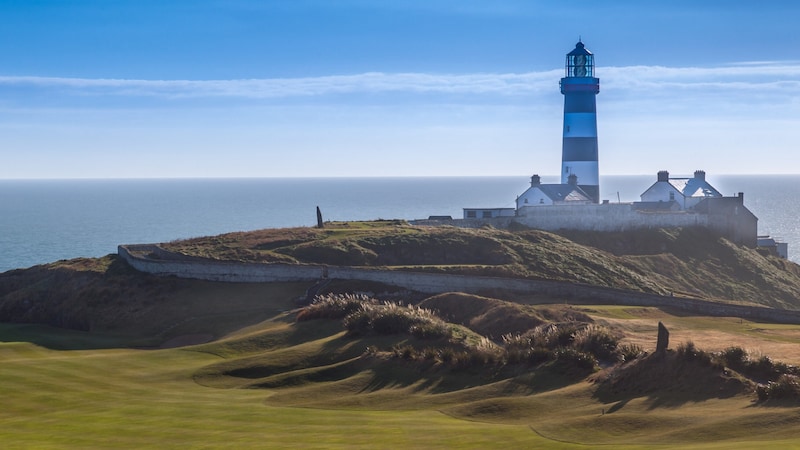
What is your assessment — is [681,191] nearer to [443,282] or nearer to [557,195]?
→ [557,195]

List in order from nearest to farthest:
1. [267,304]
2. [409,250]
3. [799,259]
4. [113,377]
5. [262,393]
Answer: [262,393] → [113,377] → [267,304] → [409,250] → [799,259]

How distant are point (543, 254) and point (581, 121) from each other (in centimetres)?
2356

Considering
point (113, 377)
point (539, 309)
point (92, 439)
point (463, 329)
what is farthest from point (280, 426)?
point (539, 309)

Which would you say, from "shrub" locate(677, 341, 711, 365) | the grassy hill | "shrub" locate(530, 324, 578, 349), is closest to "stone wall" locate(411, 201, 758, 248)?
the grassy hill

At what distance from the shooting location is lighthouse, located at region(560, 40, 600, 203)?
3467 inches

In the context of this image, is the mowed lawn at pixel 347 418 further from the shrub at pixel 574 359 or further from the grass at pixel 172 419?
the shrub at pixel 574 359

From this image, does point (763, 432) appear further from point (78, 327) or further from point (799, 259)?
point (799, 259)

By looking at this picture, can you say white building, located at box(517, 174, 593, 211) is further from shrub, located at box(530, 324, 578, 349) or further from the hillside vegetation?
shrub, located at box(530, 324, 578, 349)

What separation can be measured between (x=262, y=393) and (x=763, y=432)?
17361 mm

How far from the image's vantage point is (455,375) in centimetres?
3431

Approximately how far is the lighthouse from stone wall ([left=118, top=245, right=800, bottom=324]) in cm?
3379

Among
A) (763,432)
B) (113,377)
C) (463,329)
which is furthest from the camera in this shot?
(463,329)

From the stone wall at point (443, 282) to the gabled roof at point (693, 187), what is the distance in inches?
1596

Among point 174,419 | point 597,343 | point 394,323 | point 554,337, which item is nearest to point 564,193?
point 394,323
